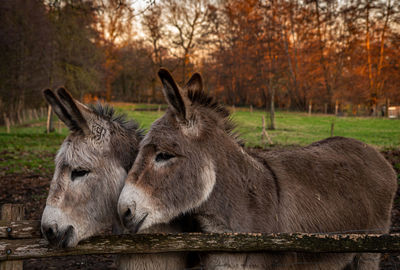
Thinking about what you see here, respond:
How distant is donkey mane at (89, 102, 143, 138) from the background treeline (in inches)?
263

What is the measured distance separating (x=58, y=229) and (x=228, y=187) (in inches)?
54.2

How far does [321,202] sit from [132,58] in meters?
47.6

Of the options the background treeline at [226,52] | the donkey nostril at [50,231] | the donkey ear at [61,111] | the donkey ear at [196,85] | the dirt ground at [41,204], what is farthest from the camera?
the background treeline at [226,52]

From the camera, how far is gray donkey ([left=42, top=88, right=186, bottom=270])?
7.53 ft

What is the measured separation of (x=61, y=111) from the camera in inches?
102

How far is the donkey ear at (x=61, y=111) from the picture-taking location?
8.46 ft

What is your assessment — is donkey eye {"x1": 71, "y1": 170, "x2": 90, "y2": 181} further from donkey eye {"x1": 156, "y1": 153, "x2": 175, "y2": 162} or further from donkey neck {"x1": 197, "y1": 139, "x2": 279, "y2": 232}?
donkey neck {"x1": 197, "y1": 139, "x2": 279, "y2": 232}

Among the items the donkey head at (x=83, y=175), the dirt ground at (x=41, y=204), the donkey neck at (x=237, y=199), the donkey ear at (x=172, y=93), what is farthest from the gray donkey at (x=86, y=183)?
the dirt ground at (x=41, y=204)

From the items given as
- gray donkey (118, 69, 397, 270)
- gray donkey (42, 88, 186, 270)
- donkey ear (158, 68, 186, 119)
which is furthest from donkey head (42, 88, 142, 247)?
donkey ear (158, 68, 186, 119)

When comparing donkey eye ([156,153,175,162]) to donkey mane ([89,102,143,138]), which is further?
donkey mane ([89,102,143,138])

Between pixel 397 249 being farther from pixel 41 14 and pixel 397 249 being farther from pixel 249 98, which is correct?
pixel 249 98

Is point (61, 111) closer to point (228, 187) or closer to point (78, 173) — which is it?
point (78, 173)

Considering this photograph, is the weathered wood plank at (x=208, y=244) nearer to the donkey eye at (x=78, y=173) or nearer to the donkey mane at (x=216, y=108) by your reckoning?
the donkey eye at (x=78, y=173)

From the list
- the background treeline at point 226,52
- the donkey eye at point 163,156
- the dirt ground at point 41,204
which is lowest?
the dirt ground at point 41,204
